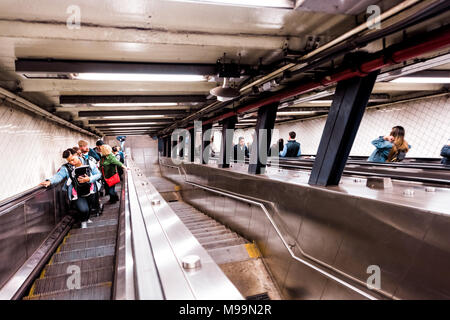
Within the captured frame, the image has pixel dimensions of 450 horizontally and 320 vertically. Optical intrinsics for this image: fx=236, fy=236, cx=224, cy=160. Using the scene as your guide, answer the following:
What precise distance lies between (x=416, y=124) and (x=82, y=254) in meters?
8.56

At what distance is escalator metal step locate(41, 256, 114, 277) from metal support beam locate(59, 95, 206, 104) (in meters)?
3.27

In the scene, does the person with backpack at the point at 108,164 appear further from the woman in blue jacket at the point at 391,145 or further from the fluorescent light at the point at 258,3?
the woman in blue jacket at the point at 391,145

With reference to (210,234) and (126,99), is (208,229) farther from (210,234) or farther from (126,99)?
(126,99)

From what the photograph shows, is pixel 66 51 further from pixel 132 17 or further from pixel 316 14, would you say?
pixel 316 14

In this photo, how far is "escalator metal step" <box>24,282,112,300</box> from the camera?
2.22 m

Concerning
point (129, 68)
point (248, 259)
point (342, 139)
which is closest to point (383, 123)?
point (342, 139)

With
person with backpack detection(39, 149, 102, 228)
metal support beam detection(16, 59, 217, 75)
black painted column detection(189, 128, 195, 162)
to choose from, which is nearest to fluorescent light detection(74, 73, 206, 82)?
metal support beam detection(16, 59, 217, 75)

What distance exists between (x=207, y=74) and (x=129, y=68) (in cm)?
106

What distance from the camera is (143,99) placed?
530cm

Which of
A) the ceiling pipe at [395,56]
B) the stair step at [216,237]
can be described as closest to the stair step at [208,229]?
the stair step at [216,237]

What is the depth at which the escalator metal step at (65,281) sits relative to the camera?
2.43m

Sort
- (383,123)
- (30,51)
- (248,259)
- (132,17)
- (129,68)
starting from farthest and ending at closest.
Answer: (383,123)
(248,259)
(129,68)
(30,51)
(132,17)

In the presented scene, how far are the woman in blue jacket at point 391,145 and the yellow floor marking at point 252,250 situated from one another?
3.01 meters

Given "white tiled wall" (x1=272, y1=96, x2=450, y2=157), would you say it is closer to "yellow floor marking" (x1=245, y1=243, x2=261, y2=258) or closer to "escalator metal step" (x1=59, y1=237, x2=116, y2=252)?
"yellow floor marking" (x1=245, y1=243, x2=261, y2=258)
